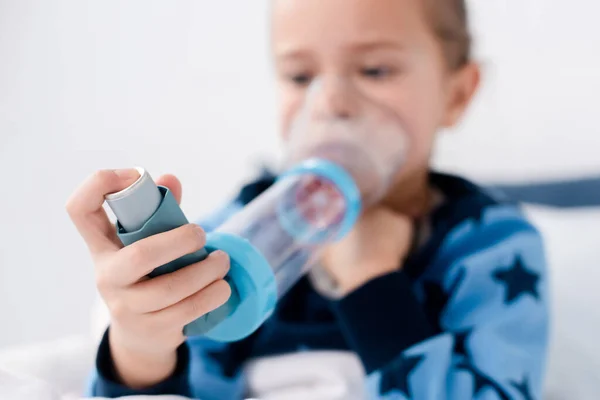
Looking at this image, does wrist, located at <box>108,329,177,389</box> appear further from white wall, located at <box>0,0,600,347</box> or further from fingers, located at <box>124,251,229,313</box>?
white wall, located at <box>0,0,600,347</box>

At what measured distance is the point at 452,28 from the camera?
76 cm

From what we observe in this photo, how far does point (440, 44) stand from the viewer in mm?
736

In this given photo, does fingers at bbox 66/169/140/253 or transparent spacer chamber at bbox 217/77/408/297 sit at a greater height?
fingers at bbox 66/169/140/253

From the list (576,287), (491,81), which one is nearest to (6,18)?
(491,81)

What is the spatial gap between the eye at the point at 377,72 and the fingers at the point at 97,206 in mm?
352

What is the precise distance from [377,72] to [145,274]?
1.26 feet

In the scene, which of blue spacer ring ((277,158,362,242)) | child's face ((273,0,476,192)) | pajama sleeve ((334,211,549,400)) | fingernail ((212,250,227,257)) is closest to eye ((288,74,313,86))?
child's face ((273,0,476,192))

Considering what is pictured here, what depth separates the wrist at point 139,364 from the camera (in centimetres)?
49

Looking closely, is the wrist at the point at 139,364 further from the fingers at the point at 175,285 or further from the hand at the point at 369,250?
the hand at the point at 369,250

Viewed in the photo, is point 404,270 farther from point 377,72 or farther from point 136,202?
point 136,202

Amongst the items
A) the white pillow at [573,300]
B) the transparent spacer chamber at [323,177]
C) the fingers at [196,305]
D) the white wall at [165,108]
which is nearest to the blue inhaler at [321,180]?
the transparent spacer chamber at [323,177]

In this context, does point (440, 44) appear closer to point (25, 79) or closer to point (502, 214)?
point (502, 214)

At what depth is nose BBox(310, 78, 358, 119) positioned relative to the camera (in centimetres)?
66

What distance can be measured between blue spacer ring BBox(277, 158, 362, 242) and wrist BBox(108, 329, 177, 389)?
17cm
